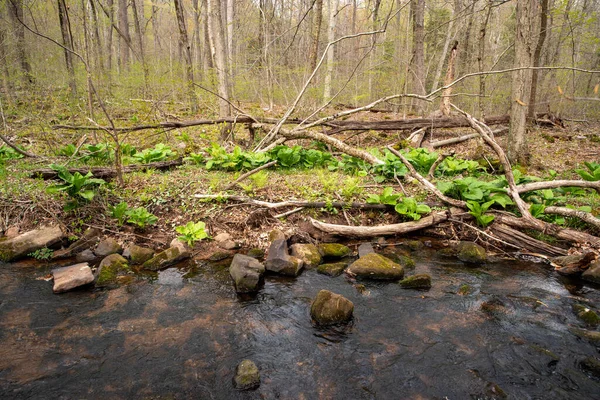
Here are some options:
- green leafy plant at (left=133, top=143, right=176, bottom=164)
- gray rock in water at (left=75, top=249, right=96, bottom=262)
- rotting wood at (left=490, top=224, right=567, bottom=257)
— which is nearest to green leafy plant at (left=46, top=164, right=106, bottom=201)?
gray rock in water at (left=75, top=249, right=96, bottom=262)

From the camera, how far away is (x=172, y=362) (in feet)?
9.26

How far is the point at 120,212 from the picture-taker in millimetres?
4797

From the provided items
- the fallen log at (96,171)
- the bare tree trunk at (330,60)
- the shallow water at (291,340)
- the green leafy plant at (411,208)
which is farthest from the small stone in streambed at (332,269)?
the bare tree trunk at (330,60)

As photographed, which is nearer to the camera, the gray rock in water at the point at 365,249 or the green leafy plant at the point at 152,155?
the gray rock in water at the point at 365,249

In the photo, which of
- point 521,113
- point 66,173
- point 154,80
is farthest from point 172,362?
point 154,80

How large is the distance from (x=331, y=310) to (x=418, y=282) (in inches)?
50.9

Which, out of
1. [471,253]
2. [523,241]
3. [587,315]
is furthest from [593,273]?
[471,253]

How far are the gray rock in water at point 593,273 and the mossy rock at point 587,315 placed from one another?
75 cm

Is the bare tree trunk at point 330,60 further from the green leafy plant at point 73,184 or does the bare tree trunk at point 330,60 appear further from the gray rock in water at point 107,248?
the gray rock in water at point 107,248

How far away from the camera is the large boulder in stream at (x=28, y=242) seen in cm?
429

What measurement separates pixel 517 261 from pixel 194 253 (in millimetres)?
4581

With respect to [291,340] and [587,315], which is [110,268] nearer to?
[291,340]

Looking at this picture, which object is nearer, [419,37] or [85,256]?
[85,256]

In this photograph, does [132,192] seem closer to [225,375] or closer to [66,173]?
[66,173]
